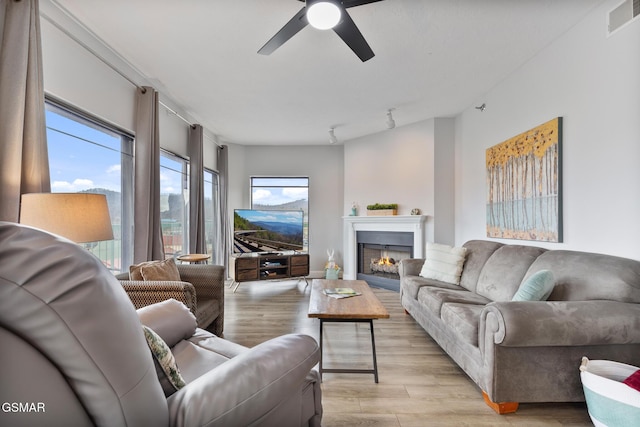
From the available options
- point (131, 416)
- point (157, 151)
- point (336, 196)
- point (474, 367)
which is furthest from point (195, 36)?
point (336, 196)

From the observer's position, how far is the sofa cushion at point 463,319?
193 cm

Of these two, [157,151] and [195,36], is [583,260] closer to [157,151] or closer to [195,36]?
[195,36]

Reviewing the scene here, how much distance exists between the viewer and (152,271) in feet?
7.31

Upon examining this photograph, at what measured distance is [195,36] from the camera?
240 centimetres

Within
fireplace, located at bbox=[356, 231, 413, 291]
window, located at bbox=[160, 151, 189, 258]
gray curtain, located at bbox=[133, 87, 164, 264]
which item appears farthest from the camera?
fireplace, located at bbox=[356, 231, 413, 291]

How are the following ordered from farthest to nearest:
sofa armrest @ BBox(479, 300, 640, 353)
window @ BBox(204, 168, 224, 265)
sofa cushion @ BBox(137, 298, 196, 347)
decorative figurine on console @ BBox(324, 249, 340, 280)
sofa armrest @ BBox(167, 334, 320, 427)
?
window @ BBox(204, 168, 224, 265) < decorative figurine on console @ BBox(324, 249, 340, 280) < sofa armrest @ BBox(479, 300, 640, 353) < sofa cushion @ BBox(137, 298, 196, 347) < sofa armrest @ BBox(167, 334, 320, 427)

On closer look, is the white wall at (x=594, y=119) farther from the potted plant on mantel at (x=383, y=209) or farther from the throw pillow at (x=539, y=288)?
the potted plant on mantel at (x=383, y=209)

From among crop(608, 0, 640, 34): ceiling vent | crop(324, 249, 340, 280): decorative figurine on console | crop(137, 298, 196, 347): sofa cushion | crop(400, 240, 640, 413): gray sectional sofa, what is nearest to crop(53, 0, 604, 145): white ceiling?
crop(608, 0, 640, 34): ceiling vent

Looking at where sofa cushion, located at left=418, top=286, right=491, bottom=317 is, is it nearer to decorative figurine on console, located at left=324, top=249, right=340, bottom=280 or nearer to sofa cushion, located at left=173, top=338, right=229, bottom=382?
sofa cushion, located at left=173, top=338, right=229, bottom=382

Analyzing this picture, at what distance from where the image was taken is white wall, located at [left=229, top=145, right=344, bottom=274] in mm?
5844

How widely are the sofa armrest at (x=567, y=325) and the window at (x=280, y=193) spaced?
4499 millimetres

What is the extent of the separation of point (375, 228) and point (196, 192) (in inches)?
112

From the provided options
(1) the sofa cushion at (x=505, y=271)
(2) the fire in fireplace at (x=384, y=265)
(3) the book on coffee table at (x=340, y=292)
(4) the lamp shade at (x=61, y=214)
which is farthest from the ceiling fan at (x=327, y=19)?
(2) the fire in fireplace at (x=384, y=265)

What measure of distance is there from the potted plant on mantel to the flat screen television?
122 centimetres
